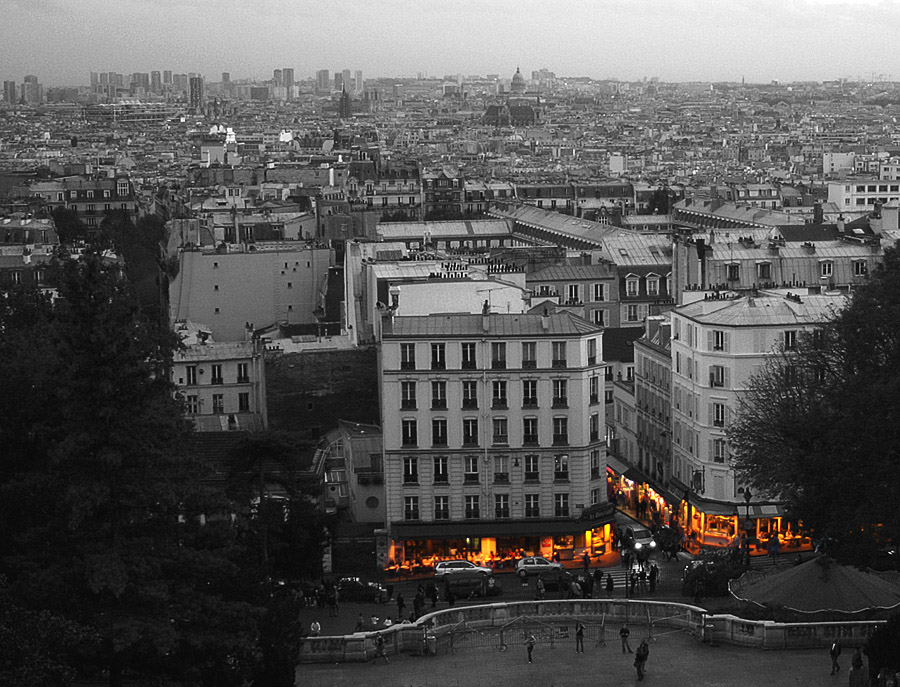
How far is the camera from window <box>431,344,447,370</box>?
44500 millimetres

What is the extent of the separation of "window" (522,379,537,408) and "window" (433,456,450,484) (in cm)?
222

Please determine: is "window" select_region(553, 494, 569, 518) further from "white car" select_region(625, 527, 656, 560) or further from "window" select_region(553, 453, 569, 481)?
"white car" select_region(625, 527, 656, 560)

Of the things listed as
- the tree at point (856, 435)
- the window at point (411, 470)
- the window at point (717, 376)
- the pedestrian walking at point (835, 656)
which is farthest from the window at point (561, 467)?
the pedestrian walking at point (835, 656)

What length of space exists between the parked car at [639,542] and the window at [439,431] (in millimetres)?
4661

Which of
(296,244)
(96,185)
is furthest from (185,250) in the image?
(96,185)

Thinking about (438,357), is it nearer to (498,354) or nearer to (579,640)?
(498,354)

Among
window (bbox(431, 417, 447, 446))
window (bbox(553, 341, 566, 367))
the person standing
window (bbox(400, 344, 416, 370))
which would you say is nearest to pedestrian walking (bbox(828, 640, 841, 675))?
the person standing

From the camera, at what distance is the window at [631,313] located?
66.4 meters

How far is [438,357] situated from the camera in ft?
146

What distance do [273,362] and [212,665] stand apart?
22.7 metres

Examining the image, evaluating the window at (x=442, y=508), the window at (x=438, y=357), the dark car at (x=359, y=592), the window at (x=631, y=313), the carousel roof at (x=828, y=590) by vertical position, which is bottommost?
the dark car at (x=359, y=592)

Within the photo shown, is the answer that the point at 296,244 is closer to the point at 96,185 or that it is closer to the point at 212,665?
the point at 212,665

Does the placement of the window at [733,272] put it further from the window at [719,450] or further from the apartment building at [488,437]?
the apartment building at [488,437]

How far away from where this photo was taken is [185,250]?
73875mm
